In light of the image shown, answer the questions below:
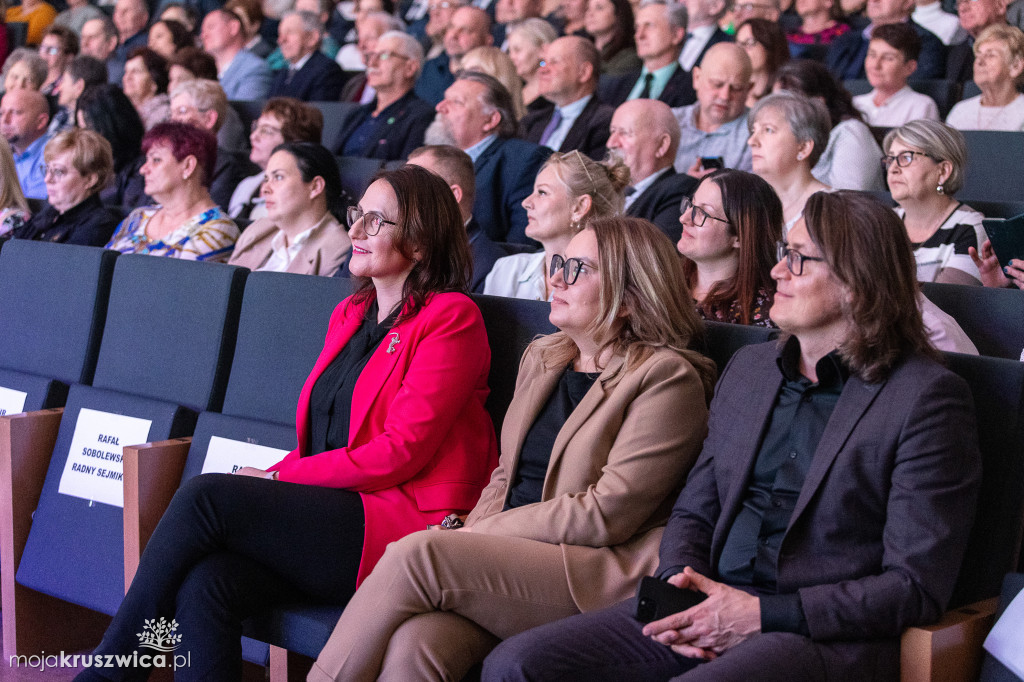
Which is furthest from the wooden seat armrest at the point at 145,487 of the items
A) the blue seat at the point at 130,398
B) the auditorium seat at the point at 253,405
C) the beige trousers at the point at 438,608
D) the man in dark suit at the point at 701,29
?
the man in dark suit at the point at 701,29

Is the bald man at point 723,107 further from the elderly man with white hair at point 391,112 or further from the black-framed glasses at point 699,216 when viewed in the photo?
the black-framed glasses at point 699,216

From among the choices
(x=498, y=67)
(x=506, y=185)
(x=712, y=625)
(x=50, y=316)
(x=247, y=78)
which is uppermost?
(x=498, y=67)

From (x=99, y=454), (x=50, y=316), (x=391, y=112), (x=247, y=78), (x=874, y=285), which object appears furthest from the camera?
(x=247, y=78)

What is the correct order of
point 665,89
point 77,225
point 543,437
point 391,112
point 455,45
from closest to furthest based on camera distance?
point 543,437 < point 77,225 < point 665,89 < point 391,112 < point 455,45

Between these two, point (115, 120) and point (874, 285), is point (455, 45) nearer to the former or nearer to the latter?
point (115, 120)

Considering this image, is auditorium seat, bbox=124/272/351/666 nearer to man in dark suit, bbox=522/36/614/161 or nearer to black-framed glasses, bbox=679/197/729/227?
black-framed glasses, bbox=679/197/729/227

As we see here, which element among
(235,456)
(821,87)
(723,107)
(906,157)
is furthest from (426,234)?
(821,87)

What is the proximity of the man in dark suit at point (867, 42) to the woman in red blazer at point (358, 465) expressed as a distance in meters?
3.47

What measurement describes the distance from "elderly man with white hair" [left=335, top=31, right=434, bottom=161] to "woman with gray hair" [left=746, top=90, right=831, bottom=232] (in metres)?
1.87

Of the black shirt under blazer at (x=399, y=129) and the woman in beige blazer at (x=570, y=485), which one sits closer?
the woman in beige blazer at (x=570, y=485)

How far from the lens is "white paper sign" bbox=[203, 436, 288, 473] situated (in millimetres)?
2336

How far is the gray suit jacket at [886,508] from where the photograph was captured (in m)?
1.44

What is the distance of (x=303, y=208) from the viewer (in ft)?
11.4

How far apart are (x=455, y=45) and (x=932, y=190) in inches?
130
